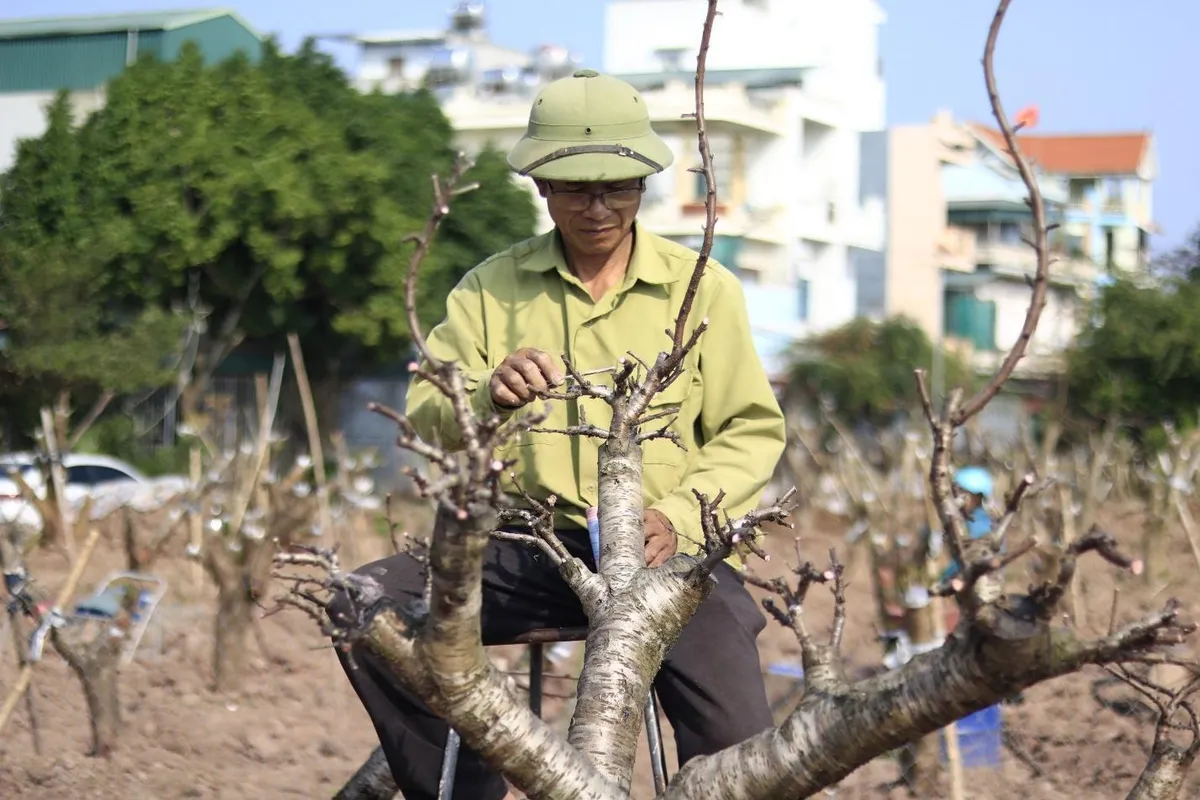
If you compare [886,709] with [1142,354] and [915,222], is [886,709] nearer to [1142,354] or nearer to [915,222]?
[1142,354]

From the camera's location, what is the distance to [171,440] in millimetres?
26609

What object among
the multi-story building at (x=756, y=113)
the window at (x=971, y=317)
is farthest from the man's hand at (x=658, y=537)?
the window at (x=971, y=317)

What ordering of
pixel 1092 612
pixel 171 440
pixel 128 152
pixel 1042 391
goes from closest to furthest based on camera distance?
pixel 1092 612
pixel 128 152
pixel 171 440
pixel 1042 391

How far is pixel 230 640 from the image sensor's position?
29.5ft

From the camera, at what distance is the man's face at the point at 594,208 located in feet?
12.3

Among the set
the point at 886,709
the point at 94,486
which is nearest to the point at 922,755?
the point at 886,709

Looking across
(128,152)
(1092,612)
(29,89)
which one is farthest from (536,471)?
(29,89)

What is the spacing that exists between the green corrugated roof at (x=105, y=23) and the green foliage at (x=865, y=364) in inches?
499

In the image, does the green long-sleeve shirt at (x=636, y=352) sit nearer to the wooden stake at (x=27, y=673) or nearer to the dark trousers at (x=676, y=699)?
the dark trousers at (x=676, y=699)

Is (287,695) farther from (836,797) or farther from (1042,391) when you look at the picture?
(1042,391)

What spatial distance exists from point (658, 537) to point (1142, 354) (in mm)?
29197

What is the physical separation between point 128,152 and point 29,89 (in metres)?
7.78

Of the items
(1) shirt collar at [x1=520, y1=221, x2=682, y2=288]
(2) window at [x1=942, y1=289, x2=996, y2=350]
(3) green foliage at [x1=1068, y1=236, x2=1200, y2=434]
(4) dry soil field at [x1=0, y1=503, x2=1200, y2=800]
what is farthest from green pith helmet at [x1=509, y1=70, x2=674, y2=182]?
(2) window at [x1=942, y1=289, x2=996, y2=350]

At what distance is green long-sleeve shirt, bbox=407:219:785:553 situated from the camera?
3.79m
